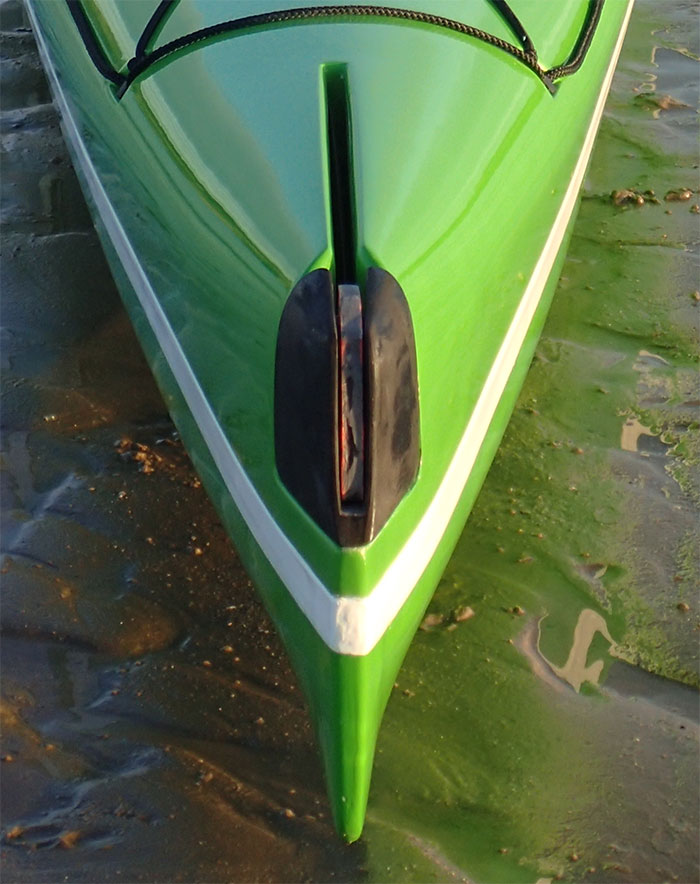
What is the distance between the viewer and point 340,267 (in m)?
1.54

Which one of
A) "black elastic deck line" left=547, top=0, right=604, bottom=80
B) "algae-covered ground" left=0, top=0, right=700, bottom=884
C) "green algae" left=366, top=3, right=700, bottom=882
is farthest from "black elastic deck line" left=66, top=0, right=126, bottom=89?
"green algae" left=366, top=3, right=700, bottom=882

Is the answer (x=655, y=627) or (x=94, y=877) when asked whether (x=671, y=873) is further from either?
(x=94, y=877)

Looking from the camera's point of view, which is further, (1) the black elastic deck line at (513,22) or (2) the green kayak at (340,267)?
(1) the black elastic deck line at (513,22)

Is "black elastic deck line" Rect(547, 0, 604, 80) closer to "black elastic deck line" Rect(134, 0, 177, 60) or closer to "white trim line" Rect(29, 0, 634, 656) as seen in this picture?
"white trim line" Rect(29, 0, 634, 656)

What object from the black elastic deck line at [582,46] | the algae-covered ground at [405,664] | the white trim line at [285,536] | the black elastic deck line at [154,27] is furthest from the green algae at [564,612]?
the black elastic deck line at [154,27]

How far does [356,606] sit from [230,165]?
847mm

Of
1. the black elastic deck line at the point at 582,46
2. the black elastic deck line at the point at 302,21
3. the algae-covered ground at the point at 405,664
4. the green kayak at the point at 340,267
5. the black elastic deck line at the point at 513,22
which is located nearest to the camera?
the green kayak at the point at 340,267

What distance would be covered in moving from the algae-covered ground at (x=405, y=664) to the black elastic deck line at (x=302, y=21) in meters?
0.68

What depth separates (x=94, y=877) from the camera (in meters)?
1.53

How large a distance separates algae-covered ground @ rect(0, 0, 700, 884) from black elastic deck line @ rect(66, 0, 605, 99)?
27.0 inches

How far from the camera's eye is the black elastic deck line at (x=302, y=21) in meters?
2.00

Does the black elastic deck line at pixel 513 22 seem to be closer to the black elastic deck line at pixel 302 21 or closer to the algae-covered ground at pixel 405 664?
the black elastic deck line at pixel 302 21

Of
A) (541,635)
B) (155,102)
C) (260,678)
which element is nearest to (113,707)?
(260,678)

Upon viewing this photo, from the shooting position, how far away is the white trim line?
1453 mm
